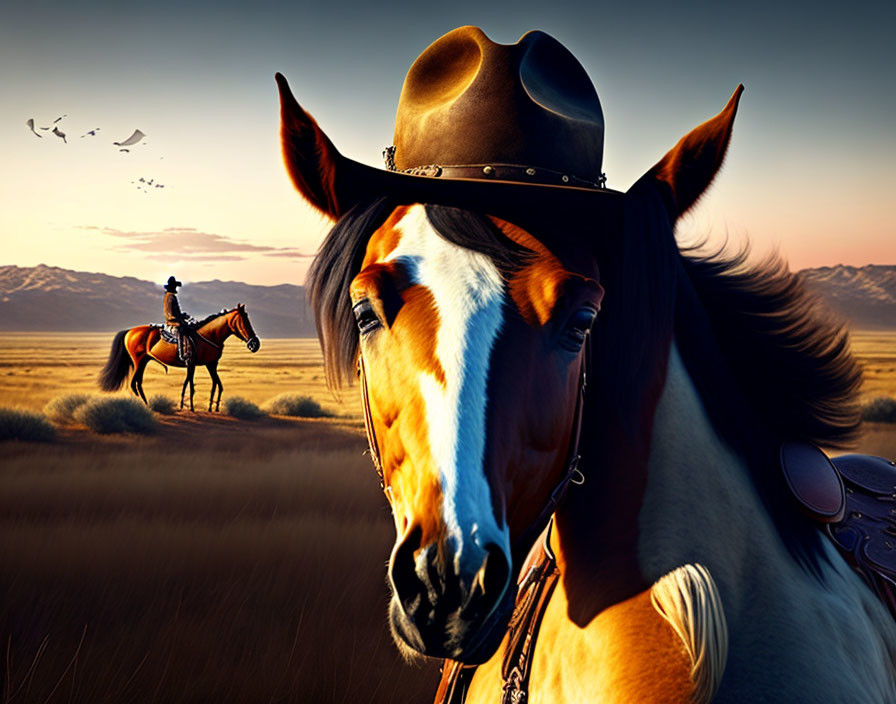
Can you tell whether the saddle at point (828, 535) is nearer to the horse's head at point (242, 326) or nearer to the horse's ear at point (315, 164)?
the horse's ear at point (315, 164)

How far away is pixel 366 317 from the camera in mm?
1719

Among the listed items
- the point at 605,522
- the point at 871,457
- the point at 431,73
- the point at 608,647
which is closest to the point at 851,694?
the point at 608,647

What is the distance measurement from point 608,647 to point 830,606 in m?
0.72

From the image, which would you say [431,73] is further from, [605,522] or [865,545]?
[865,545]

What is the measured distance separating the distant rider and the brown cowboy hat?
48.2 feet

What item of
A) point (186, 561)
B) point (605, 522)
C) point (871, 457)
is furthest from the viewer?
point (186, 561)

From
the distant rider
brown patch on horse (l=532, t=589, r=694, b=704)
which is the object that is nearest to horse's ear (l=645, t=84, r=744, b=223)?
brown patch on horse (l=532, t=589, r=694, b=704)

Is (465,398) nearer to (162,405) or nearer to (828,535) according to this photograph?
(828,535)

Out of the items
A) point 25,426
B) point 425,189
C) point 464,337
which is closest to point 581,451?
point 464,337

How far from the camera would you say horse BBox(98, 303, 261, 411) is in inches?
606

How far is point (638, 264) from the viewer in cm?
182

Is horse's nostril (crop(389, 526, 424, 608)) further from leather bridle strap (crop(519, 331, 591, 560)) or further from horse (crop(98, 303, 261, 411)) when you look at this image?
horse (crop(98, 303, 261, 411))

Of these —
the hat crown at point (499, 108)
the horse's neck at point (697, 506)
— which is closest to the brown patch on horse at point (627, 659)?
A: the horse's neck at point (697, 506)

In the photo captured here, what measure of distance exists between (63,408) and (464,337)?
41.6 ft
